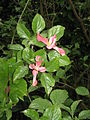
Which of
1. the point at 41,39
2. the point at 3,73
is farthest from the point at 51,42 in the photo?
the point at 3,73

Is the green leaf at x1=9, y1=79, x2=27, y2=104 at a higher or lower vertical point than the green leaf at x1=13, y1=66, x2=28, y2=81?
lower

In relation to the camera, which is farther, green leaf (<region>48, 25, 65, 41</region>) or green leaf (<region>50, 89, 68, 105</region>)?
green leaf (<region>50, 89, 68, 105</region>)

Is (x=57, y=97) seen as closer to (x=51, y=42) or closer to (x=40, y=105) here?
(x=40, y=105)

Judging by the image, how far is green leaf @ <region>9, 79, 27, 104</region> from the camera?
638mm

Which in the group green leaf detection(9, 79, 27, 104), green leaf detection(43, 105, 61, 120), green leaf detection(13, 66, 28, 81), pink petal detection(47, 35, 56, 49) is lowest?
green leaf detection(43, 105, 61, 120)

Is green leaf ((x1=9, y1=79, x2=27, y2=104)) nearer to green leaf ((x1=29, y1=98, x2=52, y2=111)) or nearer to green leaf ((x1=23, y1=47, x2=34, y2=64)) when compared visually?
green leaf ((x1=23, y1=47, x2=34, y2=64))

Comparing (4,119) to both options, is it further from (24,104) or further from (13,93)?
(24,104)

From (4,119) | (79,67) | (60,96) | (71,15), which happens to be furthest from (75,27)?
(4,119)

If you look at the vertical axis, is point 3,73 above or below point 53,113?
above

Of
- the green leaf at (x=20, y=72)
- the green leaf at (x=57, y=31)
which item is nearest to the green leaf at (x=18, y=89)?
the green leaf at (x=20, y=72)

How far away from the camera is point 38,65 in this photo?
2.07 feet

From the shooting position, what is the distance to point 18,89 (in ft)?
2.13

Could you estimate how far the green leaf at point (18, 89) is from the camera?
2.09 feet

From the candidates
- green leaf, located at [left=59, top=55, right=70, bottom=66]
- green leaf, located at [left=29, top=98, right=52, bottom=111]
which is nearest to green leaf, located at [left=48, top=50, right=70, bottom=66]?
green leaf, located at [left=59, top=55, right=70, bottom=66]
